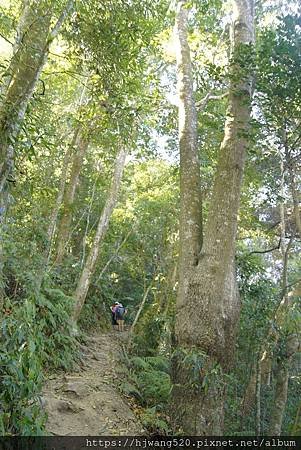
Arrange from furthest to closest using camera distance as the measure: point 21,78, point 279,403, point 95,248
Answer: point 95,248, point 279,403, point 21,78

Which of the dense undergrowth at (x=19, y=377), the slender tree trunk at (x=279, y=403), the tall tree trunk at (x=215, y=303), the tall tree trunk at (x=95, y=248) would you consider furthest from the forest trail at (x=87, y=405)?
the tall tree trunk at (x=95, y=248)

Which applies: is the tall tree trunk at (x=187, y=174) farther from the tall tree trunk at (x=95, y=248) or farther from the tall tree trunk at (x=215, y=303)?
the tall tree trunk at (x=95, y=248)

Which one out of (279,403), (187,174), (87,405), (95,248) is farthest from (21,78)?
(95,248)

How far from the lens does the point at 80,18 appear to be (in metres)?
4.64

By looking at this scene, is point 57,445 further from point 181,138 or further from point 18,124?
point 181,138

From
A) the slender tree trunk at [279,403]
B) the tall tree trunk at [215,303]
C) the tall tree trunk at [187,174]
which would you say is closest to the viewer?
the tall tree trunk at [215,303]

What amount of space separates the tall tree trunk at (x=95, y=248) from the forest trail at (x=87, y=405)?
7.27 feet

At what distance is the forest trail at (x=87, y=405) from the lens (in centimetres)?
477

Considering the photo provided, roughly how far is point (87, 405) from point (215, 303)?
8.85ft

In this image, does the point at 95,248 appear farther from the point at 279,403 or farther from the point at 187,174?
the point at 279,403

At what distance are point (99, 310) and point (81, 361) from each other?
6.67 meters

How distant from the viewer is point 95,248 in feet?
32.3

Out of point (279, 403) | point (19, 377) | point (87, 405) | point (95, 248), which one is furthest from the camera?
point (95, 248)

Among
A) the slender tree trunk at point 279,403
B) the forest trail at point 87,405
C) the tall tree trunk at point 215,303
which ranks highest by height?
the tall tree trunk at point 215,303
